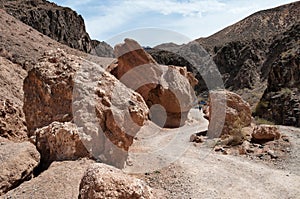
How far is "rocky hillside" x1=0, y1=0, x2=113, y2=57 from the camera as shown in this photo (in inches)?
1829

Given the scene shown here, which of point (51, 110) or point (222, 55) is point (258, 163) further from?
point (222, 55)

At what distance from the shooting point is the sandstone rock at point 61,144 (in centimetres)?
635

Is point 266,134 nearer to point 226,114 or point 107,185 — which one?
point 226,114

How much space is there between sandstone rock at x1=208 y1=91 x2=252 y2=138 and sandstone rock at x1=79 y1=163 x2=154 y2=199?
7268 millimetres

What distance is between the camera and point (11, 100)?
438 inches

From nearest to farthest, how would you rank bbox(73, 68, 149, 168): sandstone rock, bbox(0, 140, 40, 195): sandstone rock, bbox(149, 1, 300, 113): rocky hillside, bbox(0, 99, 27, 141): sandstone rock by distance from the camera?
1. bbox(0, 140, 40, 195): sandstone rock
2. bbox(73, 68, 149, 168): sandstone rock
3. bbox(0, 99, 27, 141): sandstone rock
4. bbox(149, 1, 300, 113): rocky hillside

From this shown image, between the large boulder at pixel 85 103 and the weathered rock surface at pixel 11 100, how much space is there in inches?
35.9

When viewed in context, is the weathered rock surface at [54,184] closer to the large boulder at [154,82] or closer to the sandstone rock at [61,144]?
the sandstone rock at [61,144]

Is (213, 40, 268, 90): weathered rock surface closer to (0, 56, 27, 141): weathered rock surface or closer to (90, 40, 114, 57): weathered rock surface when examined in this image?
(90, 40, 114, 57): weathered rock surface

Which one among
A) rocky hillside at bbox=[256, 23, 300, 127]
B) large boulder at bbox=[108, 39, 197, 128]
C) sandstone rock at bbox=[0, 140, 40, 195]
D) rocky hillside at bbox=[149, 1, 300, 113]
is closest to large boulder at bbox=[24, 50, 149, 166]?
sandstone rock at bbox=[0, 140, 40, 195]

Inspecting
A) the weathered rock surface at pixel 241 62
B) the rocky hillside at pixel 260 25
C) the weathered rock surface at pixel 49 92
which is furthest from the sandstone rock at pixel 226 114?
the rocky hillside at pixel 260 25

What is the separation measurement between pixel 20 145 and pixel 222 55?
49.0 metres

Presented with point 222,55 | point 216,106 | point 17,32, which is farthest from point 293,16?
point 216,106

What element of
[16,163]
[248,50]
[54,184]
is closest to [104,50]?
[248,50]
